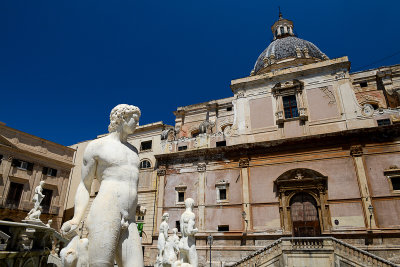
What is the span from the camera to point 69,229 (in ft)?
8.94

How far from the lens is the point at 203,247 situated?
18453 millimetres

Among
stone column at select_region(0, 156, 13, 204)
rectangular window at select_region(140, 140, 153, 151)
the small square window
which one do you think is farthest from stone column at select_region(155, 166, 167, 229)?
stone column at select_region(0, 156, 13, 204)

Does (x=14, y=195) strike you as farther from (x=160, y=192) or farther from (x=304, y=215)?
(x=304, y=215)

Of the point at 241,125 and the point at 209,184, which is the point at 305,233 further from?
the point at 241,125

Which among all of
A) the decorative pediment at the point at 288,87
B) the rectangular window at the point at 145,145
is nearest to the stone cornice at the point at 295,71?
the decorative pediment at the point at 288,87

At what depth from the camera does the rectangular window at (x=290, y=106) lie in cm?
2047

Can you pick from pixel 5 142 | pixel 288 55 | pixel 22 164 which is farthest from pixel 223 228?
pixel 288 55

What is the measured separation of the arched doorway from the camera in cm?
1672

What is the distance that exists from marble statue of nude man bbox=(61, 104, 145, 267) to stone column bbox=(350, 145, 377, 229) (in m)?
16.6

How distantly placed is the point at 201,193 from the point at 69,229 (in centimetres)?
1805

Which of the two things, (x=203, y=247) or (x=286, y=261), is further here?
(x=203, y=247)

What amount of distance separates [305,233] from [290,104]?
31.1 ft

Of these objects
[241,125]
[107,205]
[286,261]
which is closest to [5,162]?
[241,125]

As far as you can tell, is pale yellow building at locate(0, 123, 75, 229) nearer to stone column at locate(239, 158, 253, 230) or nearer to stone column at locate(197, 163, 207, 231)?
stone column at locate(197, 163, 207, 231)
